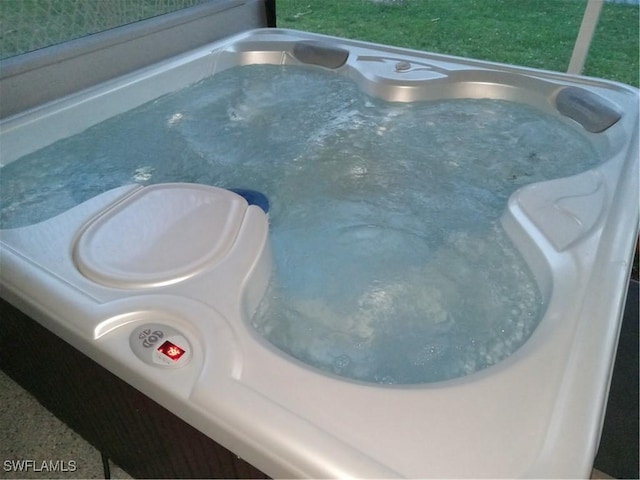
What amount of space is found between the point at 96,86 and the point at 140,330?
1231 millimetres

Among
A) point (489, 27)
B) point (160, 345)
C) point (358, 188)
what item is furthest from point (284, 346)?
point (489, 27)

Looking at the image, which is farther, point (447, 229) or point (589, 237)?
point (447, 229)

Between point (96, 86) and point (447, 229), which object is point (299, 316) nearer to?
point (447, 229)

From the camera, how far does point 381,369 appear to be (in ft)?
2.94

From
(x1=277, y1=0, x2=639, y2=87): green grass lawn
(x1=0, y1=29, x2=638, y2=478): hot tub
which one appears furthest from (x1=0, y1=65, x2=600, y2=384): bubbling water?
(x1=277, y1=0, x2=639, y2=87): green grass lawn

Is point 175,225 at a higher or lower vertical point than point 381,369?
higher

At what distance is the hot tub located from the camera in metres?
0.64

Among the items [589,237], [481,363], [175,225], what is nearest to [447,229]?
[589,237]

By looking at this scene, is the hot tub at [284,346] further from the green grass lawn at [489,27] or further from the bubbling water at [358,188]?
the green grass lawn at [489,27]

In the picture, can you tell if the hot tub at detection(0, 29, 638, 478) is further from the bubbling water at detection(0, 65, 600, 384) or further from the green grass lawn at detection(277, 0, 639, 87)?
the green grass lawn at detection(277, 0, 639, 87)

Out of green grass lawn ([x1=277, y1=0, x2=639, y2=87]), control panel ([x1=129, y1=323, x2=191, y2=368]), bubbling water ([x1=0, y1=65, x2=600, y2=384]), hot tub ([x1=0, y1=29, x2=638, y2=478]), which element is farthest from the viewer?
green grass lawn ([x1=277, y1=0, x2=639, y2=87])

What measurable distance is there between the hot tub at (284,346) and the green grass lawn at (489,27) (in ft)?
8.41

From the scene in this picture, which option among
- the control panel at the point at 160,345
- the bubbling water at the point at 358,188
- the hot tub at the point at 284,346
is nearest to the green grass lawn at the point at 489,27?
the bubbling water at the point at 358,188

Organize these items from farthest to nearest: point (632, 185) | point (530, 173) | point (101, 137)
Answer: point (101, 137)
point (530, 173)
point (632, 185)
